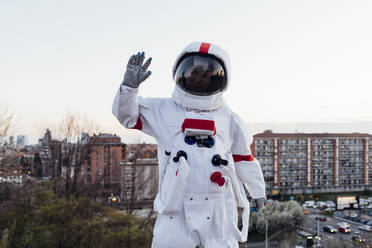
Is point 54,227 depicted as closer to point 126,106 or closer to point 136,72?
point 126,106

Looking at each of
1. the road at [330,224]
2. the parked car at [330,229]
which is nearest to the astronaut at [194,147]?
the road at [330,224]

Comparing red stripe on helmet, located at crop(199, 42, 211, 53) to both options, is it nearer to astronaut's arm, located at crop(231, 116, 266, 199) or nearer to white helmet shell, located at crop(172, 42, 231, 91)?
white helmet shell, located at crop(172, 42, 231, 91)

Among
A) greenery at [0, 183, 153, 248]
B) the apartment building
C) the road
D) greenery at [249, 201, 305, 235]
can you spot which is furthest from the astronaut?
the apartment building

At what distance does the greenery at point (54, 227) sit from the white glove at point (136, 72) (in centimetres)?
706

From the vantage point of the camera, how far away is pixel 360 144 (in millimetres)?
40688

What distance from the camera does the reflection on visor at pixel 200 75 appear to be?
2.80 meters

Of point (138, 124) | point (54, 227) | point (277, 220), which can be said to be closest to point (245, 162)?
point (138, 124)

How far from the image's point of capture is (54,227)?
8562mm

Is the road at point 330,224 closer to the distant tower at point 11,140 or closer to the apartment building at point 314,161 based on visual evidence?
the apartment building at point 314,161

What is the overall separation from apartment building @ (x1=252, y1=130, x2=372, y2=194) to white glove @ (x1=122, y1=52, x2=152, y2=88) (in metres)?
35.3

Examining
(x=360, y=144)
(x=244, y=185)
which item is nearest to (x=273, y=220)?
(x=244, y=185)

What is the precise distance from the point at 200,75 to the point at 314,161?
40072 mm

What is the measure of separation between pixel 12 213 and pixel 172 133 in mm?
8284

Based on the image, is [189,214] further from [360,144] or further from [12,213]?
[360,144]
